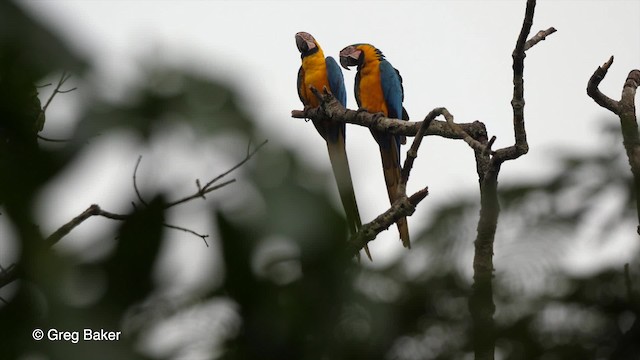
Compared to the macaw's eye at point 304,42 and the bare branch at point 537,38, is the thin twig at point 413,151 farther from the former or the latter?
the macaw's eye at point 304,42

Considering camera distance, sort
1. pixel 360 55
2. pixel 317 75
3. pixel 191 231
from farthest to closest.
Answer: pixel 360 55 → pixel 317 75 → pixel 191 231

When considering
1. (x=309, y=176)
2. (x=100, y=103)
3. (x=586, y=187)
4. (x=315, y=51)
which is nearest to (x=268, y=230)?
(x=309, y=176)

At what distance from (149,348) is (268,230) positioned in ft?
0.49

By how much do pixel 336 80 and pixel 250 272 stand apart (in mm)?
6801

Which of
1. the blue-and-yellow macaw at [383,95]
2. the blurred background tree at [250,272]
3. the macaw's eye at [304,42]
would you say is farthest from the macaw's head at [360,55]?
the blurred background tree at [250,272]

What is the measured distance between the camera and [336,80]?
24.3 feet

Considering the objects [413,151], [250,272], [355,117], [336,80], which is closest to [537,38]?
[413,151]

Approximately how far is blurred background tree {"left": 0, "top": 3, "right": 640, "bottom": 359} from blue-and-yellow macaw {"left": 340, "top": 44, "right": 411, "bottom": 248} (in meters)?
6.42

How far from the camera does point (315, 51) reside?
7.61m

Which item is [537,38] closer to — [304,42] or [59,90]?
[59,90]

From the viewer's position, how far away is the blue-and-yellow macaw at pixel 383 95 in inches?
289

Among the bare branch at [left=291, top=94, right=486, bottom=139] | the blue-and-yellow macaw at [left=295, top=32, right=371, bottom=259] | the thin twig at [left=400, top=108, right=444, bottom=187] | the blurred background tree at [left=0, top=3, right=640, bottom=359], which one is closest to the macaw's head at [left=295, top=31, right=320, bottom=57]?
the blue-and-yellow macaw at [left=295, top=32, right=371, bottom=259]

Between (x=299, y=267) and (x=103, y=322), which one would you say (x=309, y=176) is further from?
(x=103, y=322)

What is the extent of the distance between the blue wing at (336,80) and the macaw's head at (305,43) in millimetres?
196
